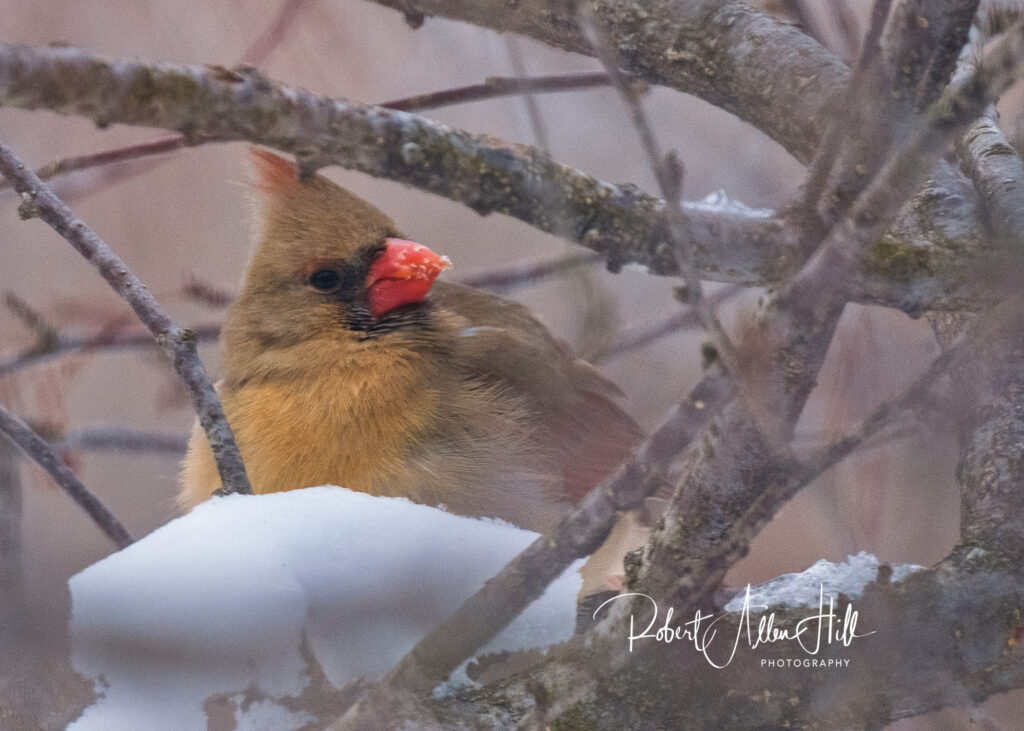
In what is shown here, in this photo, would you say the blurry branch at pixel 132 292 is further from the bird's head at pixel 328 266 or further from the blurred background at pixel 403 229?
the bird's head at pixel 328 266

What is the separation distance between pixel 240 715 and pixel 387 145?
79 cm

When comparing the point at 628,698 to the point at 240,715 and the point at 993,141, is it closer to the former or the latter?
the point at 240,715

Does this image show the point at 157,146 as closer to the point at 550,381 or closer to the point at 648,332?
the point at 550,381

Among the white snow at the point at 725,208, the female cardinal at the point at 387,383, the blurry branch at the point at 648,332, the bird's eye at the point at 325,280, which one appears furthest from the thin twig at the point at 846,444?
the bird's eye at the point at 325,280

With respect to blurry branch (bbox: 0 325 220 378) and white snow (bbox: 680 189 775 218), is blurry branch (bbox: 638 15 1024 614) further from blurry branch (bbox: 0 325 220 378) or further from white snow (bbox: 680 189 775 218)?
blurry branch (bbox: 0 325 220 378)

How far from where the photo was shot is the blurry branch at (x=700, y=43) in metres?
1.46

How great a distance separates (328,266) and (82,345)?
75 centimetres

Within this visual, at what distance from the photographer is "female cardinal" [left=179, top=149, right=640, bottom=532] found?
1697mm

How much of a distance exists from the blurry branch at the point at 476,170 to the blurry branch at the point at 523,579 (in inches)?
9.4

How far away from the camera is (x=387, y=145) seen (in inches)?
53.4

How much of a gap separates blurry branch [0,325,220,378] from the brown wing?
619mm

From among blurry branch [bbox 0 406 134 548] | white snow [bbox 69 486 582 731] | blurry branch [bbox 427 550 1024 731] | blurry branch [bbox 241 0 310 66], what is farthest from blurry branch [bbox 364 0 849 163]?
blurry branch [bbox 0 406 134 548]

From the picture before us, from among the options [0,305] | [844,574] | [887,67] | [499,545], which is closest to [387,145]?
[499,545]

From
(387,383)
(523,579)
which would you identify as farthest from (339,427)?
(523,579)
